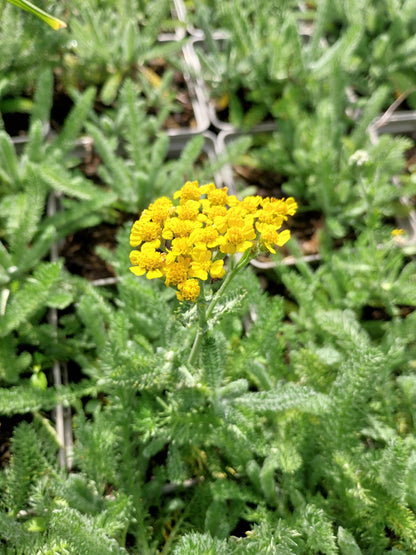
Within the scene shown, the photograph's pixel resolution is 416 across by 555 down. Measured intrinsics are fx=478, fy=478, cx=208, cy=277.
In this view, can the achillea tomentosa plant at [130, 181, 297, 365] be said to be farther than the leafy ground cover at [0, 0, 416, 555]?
No

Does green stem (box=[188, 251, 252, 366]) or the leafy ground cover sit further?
the leafy ground cover

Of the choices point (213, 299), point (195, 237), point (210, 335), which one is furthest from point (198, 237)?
point (210, 335)

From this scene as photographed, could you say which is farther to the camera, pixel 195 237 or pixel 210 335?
pixel 210 335

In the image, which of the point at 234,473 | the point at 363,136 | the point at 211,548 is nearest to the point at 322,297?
the point at 234,473

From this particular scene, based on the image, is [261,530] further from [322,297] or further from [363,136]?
[363,136]

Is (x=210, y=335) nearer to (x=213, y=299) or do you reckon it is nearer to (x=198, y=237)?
(x=213, y=299)

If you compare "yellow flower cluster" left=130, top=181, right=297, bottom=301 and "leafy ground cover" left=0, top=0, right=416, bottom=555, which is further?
"leafy ground cover" left=0, top=0, right=416, bottom=555
